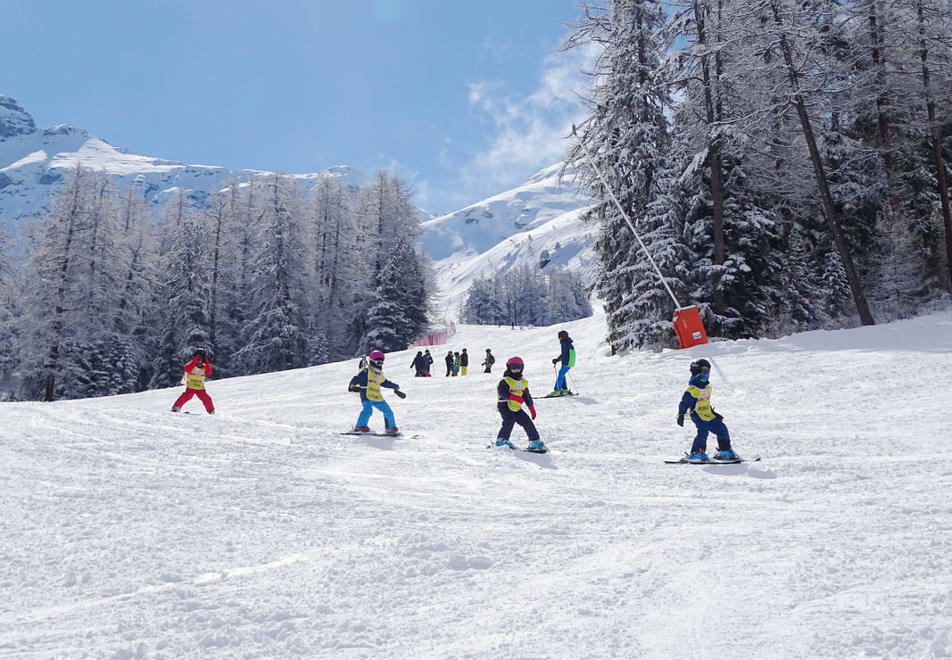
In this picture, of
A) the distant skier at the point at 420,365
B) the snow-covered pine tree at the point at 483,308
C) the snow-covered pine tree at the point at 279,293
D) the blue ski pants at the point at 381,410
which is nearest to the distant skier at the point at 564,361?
the blue ski pants at the point at 381,410

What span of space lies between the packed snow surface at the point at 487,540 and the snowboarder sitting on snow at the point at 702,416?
48 centimetres

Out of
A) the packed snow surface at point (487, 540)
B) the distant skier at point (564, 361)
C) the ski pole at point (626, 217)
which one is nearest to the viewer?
the packed snow surface at point (487, 540)

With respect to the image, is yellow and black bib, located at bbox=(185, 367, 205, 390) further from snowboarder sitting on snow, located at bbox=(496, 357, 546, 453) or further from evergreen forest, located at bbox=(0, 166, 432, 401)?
evergreen forest, located at bbox=(0, 166, 432, 401)

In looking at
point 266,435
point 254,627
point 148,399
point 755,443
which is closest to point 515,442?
point 755,443

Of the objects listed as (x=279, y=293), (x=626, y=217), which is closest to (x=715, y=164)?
(x=626, y=217)

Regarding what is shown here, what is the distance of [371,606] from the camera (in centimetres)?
397

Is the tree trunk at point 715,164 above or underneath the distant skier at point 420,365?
above

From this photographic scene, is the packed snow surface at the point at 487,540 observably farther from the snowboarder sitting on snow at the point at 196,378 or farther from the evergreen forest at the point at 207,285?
the evergreen forest at the point at 207,285

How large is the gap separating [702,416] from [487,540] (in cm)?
474

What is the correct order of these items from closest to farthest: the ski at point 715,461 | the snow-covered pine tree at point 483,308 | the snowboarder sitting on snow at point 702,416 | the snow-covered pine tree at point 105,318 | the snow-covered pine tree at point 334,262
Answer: the ski at point 715,461
the snowboarder sitting on snow at point 702,416
the snow-covered pine tree at point 105,318
the snow-covered pine tree at point 334,262
the snow-covered pine tree at point 483,308

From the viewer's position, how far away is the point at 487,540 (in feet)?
17.2

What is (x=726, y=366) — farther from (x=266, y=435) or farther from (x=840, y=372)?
(x=266, y=435)

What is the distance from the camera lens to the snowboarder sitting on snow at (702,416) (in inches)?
340

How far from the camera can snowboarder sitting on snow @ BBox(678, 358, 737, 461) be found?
8.65m
